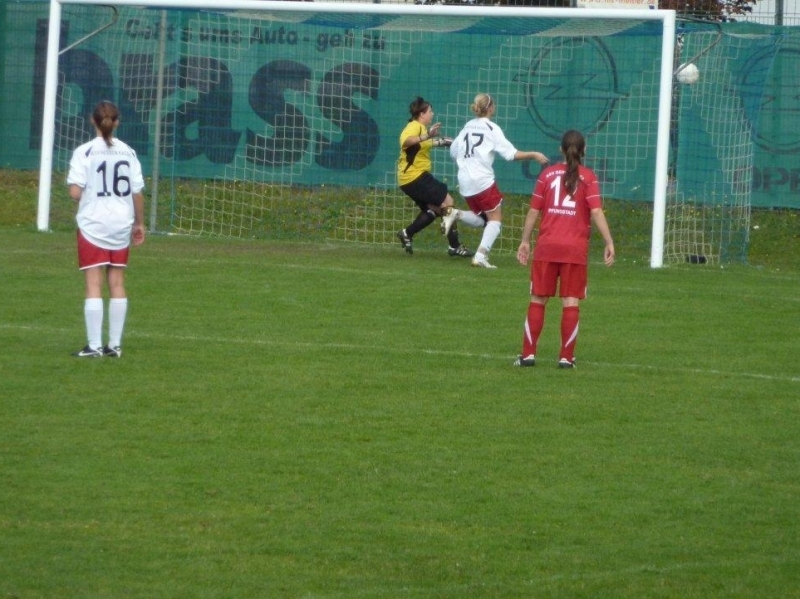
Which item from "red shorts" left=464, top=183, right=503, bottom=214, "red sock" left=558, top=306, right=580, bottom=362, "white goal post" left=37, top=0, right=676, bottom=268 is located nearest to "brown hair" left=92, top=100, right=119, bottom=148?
"red sock" left=558, top=306, right=580, bottom=362

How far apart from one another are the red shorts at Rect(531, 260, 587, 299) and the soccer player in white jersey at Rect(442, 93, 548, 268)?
18.7 feet

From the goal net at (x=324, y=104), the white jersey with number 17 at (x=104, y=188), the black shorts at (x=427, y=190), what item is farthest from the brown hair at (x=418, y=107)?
the white jersey with number 17 at (x=104, y=188)

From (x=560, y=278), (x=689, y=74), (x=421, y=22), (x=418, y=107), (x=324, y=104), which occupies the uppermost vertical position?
(x=421, y=22)

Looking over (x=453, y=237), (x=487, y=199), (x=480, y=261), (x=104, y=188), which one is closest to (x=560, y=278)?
(x=104, y=188)

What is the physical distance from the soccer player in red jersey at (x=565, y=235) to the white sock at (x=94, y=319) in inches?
113

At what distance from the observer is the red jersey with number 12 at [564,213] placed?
31.4 feet

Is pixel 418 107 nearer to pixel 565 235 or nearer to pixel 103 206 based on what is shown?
pixel 565 235

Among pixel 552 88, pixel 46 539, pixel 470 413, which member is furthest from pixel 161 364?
pixel 552 88

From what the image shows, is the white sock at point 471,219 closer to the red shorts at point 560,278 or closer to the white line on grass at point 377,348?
the white line on grass at point 377,348

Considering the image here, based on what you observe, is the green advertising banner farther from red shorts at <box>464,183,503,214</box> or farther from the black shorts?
red shorts at <box>464,183,503,214</box>

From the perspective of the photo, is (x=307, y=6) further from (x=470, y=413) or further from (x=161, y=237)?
(x=470, y=413)

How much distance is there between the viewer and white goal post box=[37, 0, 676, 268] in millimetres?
16094

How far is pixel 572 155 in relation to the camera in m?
9.52

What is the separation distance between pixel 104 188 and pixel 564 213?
3.12 meters
